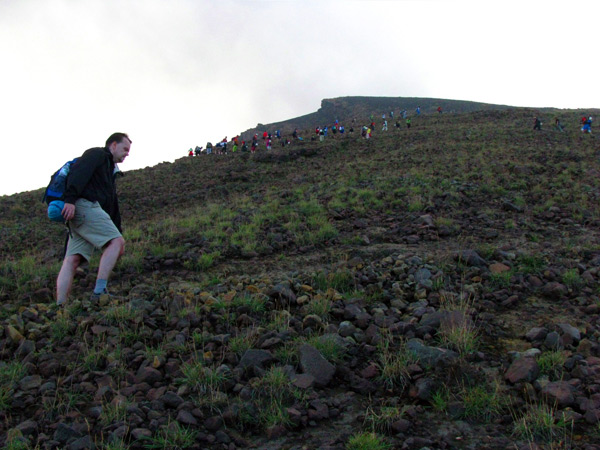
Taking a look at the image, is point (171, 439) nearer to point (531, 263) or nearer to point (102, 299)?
point (102, 299)

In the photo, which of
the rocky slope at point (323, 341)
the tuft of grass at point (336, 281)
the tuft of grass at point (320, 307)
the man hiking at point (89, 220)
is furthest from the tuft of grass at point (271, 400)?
the man hiking at point (89, 220)

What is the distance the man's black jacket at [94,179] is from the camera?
13.9ft

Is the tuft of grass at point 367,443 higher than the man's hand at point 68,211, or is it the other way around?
the man's hand at point 68,211

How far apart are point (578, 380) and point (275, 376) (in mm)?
1773

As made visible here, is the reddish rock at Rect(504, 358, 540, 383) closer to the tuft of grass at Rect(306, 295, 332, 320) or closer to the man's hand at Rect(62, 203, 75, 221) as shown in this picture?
the tuft of grass at Rect(306, 295, 332, 320)

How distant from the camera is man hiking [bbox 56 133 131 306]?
4246 millimetres

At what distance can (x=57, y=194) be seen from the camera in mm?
4262

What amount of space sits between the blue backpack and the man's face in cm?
51

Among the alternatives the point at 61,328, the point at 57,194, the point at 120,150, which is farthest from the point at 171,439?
the point at 120,150

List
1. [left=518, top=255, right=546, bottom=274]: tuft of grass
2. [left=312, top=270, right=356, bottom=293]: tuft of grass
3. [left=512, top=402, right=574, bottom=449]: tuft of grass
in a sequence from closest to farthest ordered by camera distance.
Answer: [left=512, top=402, right=574, bottom=449]: tuft of grass → [left=312, top=270, right=356, bottom=293]: tuft of grass → [left=518, top=255, right=546, bottom=274]: tuft of grass

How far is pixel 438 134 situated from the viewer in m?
24.7

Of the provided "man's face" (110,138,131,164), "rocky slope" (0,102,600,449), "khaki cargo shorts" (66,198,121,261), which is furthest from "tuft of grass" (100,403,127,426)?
"man's face" (110,138,131,164)

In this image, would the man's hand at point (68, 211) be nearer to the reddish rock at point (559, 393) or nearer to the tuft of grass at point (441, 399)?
the tuft of grass at point (441, 399)

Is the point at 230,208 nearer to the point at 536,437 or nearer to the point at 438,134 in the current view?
the point at 536,437
